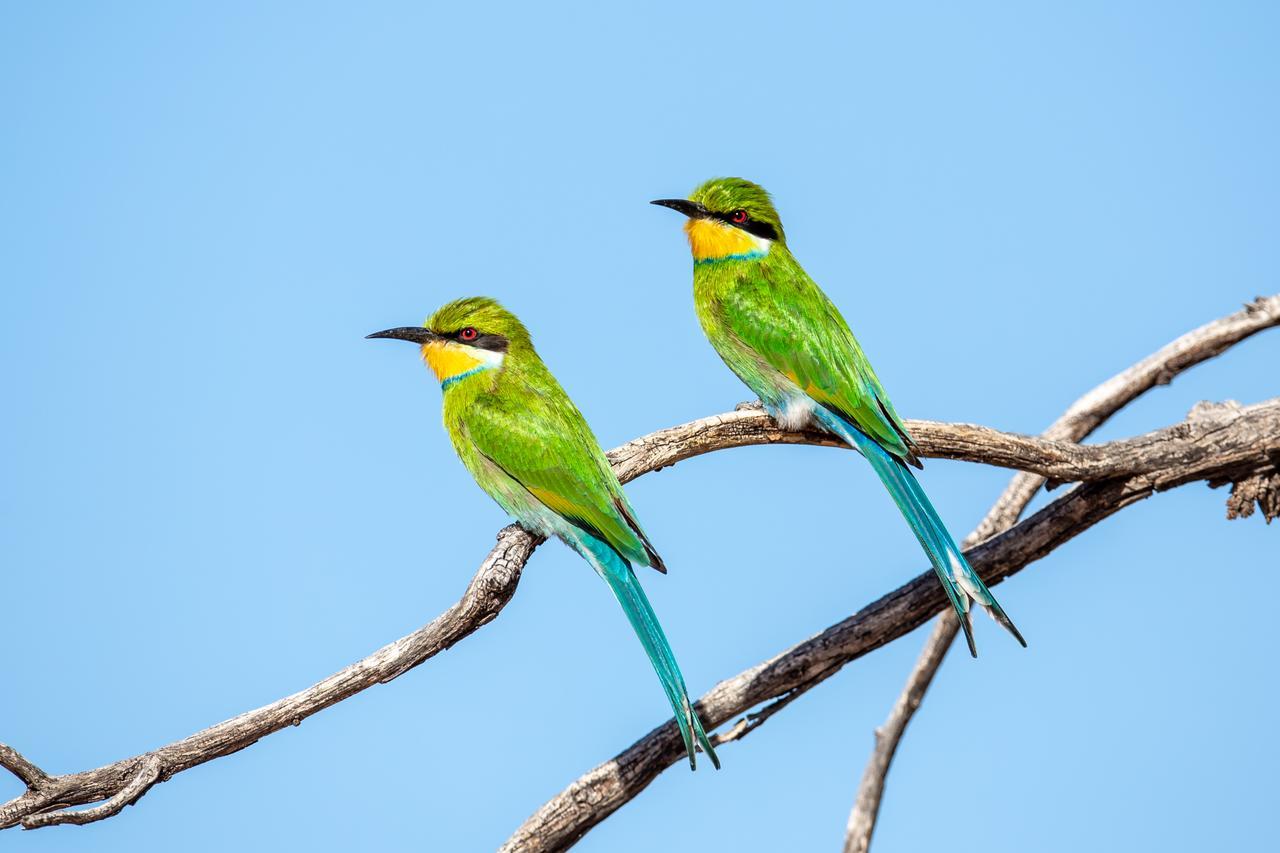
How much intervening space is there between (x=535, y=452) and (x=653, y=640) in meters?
0.77

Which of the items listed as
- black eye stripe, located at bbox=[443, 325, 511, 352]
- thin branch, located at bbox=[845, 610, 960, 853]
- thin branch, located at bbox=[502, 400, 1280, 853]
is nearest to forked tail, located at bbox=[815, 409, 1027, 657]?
thin branch, located at bbox=[502, 400, 1280, 853]

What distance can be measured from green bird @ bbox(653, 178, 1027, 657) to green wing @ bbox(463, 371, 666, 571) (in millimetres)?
722

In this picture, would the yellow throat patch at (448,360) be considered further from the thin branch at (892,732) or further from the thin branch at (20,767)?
the thin branch at (892,732)

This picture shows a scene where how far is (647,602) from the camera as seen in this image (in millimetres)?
3838

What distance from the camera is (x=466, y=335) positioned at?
4.54 meters

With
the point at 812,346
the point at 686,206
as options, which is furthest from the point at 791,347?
the point at 686,206

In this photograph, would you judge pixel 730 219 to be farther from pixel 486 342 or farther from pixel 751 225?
pixel 486 342

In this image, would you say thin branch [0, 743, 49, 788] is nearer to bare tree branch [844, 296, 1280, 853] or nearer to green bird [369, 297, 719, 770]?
green bird [369, 297, 719, 770]

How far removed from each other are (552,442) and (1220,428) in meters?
2.43

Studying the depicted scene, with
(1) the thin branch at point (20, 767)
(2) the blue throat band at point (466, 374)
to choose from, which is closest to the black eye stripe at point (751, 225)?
(2) the blue throat band at point (466, 374)

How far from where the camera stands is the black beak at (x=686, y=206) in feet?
16.5

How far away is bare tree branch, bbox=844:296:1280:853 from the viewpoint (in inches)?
217

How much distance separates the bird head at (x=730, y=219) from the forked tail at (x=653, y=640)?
59.3 inches

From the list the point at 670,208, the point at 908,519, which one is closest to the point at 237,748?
the point at 908,519
